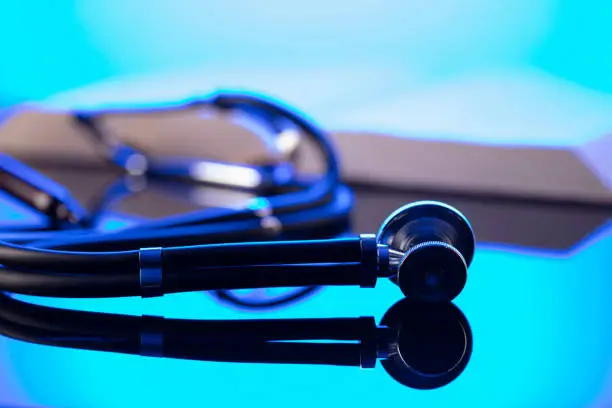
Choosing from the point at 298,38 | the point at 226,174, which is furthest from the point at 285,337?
the point at 298,38

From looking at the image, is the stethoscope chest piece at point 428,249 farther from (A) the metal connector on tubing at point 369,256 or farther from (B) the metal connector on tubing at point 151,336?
(B) the metal connector on tubing at point 151,336

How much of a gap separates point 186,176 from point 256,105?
189 mm

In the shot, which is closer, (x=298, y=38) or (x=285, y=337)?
(x=285, y=337)

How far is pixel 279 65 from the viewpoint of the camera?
1420 millimetres

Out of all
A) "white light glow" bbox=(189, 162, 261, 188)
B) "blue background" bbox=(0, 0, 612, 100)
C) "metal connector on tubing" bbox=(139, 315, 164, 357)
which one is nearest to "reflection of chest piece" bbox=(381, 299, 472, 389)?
"metal connector on tubing" bbox=(139, 315, 164, 357)

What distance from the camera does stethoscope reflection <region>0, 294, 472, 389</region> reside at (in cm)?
54

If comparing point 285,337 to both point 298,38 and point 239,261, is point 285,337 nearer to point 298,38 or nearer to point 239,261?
point 239,261

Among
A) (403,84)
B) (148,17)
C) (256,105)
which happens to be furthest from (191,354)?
(148,17)

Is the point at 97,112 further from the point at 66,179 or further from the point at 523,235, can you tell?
the point at 523,235

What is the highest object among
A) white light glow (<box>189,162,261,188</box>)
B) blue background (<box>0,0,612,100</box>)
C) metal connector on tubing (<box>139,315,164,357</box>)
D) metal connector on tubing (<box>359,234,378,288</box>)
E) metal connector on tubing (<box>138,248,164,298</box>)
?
blue background (<box>0,0,612,100</box>)

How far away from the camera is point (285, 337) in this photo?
0.58 meters

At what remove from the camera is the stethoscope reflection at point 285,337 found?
542 millimetres

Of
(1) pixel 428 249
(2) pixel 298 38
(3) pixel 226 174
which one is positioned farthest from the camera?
(2) pixel 298 38

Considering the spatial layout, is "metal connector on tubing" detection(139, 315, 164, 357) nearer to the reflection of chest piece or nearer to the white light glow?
the reflection of chest piece
